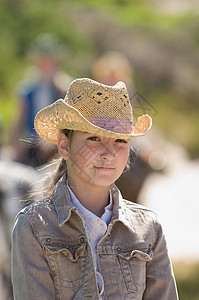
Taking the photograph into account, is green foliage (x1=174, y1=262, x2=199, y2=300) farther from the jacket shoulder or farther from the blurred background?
the jacket shoulder

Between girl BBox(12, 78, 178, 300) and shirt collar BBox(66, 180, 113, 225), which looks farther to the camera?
shirt collar BBox(66, 180, 113, 225)

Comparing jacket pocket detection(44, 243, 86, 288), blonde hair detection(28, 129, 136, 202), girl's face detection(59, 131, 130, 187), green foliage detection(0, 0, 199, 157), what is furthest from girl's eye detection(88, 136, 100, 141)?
green foliage detection(0, 0, 199, 157)

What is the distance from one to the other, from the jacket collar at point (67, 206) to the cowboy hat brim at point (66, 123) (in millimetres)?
208

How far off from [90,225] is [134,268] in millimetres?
236

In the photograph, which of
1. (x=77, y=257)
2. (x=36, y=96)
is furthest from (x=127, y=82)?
(x=77, y=257)

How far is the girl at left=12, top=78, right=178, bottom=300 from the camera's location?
8.37 feet

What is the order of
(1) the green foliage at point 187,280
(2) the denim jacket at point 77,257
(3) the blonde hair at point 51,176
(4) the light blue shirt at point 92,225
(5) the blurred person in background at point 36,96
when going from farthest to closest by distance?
(5) the blurred person in background at point 36,96 → (1) the green foliage at point 187,280 → (3) the blonde hair at point 51,176 → (4) the light blue shirt at point 92,225 → (2) the denim jacket at point 77,257

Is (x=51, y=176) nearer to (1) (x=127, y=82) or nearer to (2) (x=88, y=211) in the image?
(2) (x=88, y=211)

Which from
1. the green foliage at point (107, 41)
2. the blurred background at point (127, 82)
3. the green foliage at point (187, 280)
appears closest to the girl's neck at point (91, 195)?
the blurred background at point (127, 82)

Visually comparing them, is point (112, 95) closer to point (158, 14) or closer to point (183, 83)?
point (183, 83)

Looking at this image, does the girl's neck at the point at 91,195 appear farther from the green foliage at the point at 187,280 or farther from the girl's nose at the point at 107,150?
the green foliage at the point at 187,280

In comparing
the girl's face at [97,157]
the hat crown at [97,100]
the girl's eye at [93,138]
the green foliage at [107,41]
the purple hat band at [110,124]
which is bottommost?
the green foliage at [107,41]

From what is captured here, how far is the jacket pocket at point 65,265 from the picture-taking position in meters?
2.55

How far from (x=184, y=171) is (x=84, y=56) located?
574 centimetres
